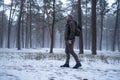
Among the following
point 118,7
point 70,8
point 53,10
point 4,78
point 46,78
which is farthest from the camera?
point 70,8

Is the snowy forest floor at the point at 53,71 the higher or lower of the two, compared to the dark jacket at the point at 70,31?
lower

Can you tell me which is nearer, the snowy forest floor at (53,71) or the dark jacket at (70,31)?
the snowy forest floor at (53,71)

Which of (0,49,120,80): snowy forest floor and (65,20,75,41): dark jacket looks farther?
(65,20,75,41): dark jacket

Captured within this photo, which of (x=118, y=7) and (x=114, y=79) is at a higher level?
(x=118, y=7)

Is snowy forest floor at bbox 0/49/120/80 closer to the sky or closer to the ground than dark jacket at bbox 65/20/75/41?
closer to the ground

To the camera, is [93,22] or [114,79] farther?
[93,22]

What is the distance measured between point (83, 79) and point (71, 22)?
123 inches

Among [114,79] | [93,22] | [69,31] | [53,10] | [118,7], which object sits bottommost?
[114,79]

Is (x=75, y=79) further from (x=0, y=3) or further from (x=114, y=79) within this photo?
(x=0, y=3)

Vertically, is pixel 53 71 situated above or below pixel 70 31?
below

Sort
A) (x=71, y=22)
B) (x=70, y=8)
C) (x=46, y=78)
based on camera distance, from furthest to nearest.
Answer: (x=70, y=8)
(x=71, y=22)
(x=46, y=78)

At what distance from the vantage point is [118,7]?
35719 millimetres

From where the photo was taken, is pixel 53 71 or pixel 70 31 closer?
pixel 53 71

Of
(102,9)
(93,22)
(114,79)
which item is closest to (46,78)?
(114,79)
